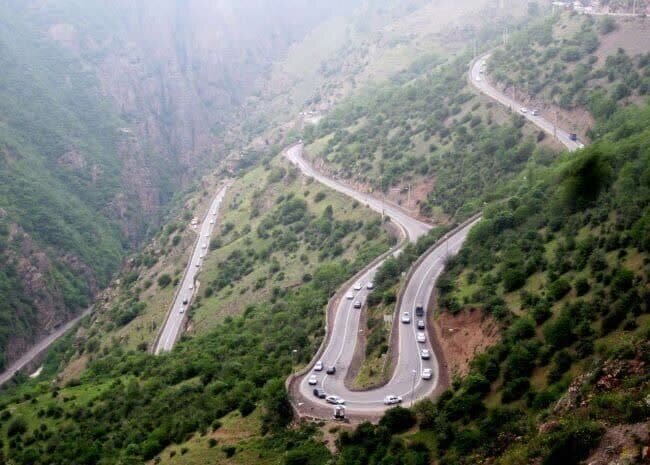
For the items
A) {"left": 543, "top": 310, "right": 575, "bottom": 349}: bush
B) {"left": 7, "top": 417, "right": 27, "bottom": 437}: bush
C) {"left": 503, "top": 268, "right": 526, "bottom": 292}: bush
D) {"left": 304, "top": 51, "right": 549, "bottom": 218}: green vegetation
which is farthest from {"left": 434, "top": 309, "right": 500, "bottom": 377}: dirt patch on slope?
{"left": 7, "top": 417, "right": 27, "bottom": 437}: bush

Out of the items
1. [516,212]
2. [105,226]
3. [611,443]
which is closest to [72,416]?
[516,212]

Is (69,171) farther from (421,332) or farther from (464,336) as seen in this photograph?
(464,336)

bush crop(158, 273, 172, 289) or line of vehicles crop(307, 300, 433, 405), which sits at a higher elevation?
line of vehicles crop(307, 300, 433, 405)

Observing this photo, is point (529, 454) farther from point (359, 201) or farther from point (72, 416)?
point (359, 201)

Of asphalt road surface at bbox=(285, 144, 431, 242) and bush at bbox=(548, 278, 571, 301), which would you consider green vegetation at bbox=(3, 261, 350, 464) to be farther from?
bush at bbox=(548, 278, 571, 301)

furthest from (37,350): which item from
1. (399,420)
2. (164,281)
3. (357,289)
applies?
(399,420)
